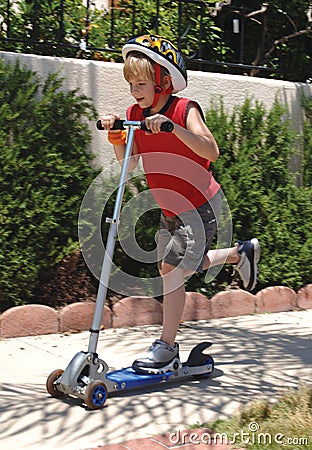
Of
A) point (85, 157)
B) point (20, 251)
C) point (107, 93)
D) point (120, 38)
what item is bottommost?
point (20, 251)

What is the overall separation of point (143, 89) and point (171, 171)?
484 mm

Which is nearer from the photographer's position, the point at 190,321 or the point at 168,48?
the point at 168,48

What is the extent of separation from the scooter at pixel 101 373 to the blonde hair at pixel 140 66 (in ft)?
0.91

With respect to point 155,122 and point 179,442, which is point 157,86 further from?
point 179,442

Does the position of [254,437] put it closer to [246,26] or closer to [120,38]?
[120,38]

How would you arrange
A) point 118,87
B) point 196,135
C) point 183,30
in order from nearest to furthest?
point 196,135, point 118,87, point 183,30

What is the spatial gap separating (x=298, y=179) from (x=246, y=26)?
6.25ft

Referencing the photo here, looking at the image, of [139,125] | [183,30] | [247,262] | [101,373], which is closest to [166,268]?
[247,262]

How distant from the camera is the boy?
4652 millimetres

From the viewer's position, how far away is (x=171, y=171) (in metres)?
4.80

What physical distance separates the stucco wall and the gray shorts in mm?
1780

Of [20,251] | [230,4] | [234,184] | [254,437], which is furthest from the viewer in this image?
[230,4]

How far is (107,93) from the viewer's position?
662cm

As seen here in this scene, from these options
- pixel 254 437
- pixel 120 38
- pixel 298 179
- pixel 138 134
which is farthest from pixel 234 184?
pixel 254 437
